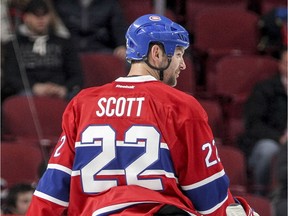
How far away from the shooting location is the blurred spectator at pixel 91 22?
8.20 m

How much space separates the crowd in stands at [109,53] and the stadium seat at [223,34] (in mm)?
16

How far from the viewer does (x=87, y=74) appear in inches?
311

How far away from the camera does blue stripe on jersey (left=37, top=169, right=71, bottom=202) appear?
436 centimetres

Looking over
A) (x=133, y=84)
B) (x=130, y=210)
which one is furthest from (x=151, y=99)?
(x=130, y=210)

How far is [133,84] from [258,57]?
386 cm

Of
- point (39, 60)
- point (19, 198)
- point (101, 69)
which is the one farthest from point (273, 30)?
point (19, 198)

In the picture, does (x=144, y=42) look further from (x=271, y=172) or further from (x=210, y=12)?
(x=210, y=12)

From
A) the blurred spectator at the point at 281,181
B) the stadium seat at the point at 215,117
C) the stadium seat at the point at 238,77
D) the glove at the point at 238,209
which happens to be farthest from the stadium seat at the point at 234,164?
the glove at the point at 238,209

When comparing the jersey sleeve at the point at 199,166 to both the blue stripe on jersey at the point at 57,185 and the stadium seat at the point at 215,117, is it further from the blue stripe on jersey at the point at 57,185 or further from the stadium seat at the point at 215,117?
the stadium seat at the point at 215,117

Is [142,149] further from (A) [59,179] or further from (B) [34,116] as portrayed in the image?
(B) [34,116]

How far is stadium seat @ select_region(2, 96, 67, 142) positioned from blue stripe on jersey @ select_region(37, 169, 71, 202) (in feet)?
9.10

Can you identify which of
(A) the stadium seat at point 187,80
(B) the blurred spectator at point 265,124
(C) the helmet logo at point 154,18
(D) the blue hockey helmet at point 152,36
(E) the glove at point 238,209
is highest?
(C) the helmet logo at point 154,18

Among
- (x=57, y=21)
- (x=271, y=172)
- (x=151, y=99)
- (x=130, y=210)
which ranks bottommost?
(x=271, y=172)

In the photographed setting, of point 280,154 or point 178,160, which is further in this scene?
point 280,154
